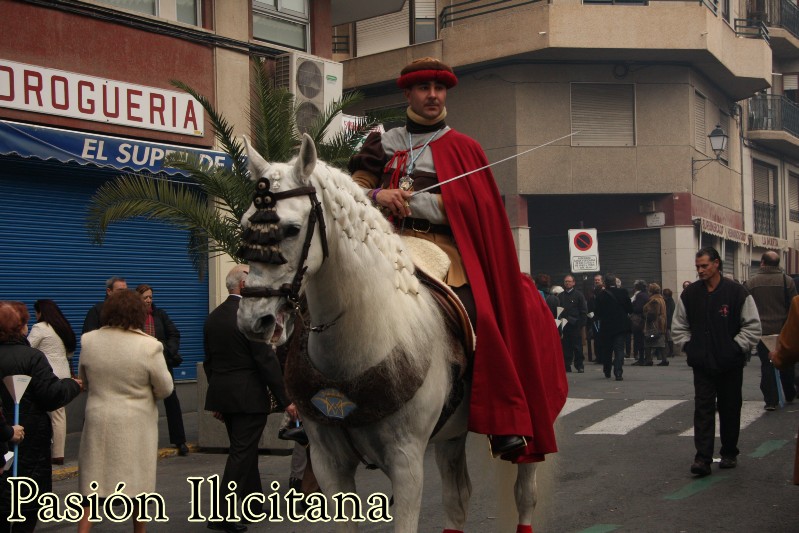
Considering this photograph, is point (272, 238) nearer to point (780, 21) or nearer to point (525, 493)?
point (525, 493)

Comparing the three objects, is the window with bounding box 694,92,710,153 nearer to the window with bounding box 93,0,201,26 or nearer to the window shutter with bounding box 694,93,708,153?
the window shutter with bounding box 694,93,708,153

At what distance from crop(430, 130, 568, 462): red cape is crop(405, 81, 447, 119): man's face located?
0.16 metres

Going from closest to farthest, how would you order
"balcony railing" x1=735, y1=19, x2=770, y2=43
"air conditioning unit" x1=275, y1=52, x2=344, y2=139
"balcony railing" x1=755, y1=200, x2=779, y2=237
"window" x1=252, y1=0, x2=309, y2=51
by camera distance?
"air conditioning unit" x1=275, y1=52, x2=344, y2=139
"window" x1=252, y1=0, x2=309, y2=51
"balcony railing" x1=735, y1=19, x2=770, y2=43
"balcony railing" x1=755, y1=200, x2=779, y2=237

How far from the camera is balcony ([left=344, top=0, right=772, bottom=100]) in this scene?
27422 mm

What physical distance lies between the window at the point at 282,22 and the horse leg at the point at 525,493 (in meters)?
12.8

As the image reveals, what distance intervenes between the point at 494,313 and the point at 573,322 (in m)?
16.3

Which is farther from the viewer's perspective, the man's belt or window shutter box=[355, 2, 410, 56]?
window shutter box=[355, 2, 410, 56]

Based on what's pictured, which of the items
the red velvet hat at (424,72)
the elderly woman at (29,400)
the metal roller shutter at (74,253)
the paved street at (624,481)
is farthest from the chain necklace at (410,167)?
the metal roller shutter at (74,253)

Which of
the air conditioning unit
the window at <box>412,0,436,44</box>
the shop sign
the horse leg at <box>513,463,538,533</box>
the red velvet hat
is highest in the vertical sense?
the window at <box>412,0,436,44</box>

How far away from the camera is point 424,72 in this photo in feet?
18.8

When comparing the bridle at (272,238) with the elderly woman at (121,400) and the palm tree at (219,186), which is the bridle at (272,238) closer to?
the elderly woman at (121,400)

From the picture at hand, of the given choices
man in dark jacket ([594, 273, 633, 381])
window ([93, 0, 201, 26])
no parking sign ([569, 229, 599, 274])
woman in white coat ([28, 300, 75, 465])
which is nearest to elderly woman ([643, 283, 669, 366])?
no parking sign ([569, 229, 599, 274])

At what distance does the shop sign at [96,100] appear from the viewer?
13750 mm

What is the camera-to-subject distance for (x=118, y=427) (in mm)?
7305
